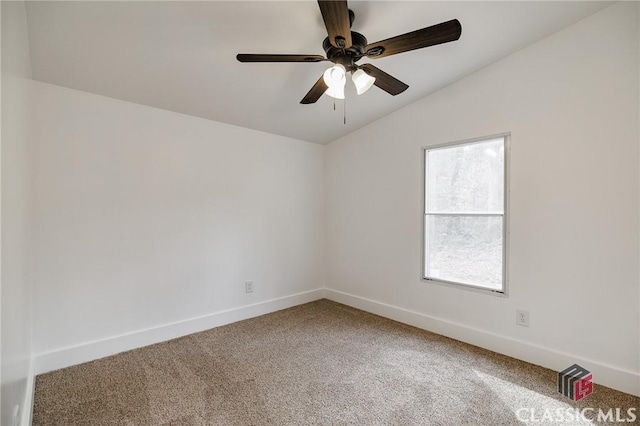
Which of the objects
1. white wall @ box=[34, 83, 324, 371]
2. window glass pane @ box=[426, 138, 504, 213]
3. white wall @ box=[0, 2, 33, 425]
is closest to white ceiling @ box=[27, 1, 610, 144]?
white wall @ box=[34, 83, 324, 371]

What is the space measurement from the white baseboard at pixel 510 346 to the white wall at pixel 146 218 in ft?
4.13

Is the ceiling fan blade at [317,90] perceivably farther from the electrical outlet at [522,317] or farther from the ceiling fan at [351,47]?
the electrical outlet at [522,317]

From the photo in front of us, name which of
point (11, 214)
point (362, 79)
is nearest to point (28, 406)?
Result: point (11, 214)

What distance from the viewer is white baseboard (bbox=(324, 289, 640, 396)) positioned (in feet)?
6.77

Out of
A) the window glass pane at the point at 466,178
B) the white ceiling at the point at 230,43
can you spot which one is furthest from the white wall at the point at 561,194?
the white ceiling at the point at 230,43

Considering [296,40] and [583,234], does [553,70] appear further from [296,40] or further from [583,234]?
[296,40]

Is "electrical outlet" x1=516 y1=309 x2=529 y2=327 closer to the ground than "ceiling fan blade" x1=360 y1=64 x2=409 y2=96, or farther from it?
closer to the ground

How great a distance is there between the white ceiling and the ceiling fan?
26cm

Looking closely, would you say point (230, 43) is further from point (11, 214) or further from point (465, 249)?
point (465, 249)

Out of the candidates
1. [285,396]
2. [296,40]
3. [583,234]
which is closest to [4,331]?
[285,396]

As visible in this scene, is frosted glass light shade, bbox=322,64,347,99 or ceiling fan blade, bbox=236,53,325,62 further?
frosted glass light shade, bbox=322,64,347,99

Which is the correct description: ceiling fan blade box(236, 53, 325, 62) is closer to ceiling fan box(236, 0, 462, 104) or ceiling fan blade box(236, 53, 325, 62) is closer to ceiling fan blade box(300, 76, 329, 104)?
ceiling fan box(236, 0, 462, 104)

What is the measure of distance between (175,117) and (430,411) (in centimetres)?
312

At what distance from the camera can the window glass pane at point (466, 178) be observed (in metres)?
2.67
